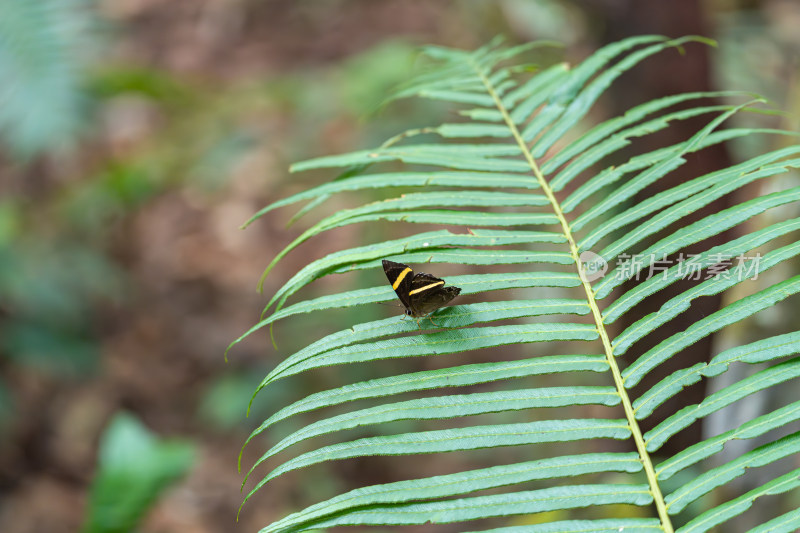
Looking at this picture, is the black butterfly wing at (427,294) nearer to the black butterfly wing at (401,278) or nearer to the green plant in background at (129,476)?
the black butterfly wing at (401,278)

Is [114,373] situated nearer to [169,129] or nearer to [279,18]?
[169,129]

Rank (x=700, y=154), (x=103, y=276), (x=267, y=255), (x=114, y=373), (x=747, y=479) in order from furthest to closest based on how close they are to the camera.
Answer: (x=267, y=255), (x=114, y=373), (x=103, y=276), (x=700, y=154), (x=747, y=479)

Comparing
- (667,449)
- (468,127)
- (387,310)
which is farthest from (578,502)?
(387,310)

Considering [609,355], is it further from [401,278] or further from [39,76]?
[39,76]

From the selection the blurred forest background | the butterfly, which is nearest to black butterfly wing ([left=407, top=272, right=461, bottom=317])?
the butterfly

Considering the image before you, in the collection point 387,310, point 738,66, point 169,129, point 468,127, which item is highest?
point 169,129

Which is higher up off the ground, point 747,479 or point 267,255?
point 267,255

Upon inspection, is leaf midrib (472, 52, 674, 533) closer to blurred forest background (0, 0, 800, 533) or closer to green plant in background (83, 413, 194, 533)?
blurred forest background (0, 0, 800, 533)

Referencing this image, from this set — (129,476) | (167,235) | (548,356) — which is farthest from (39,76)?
(548,356)
